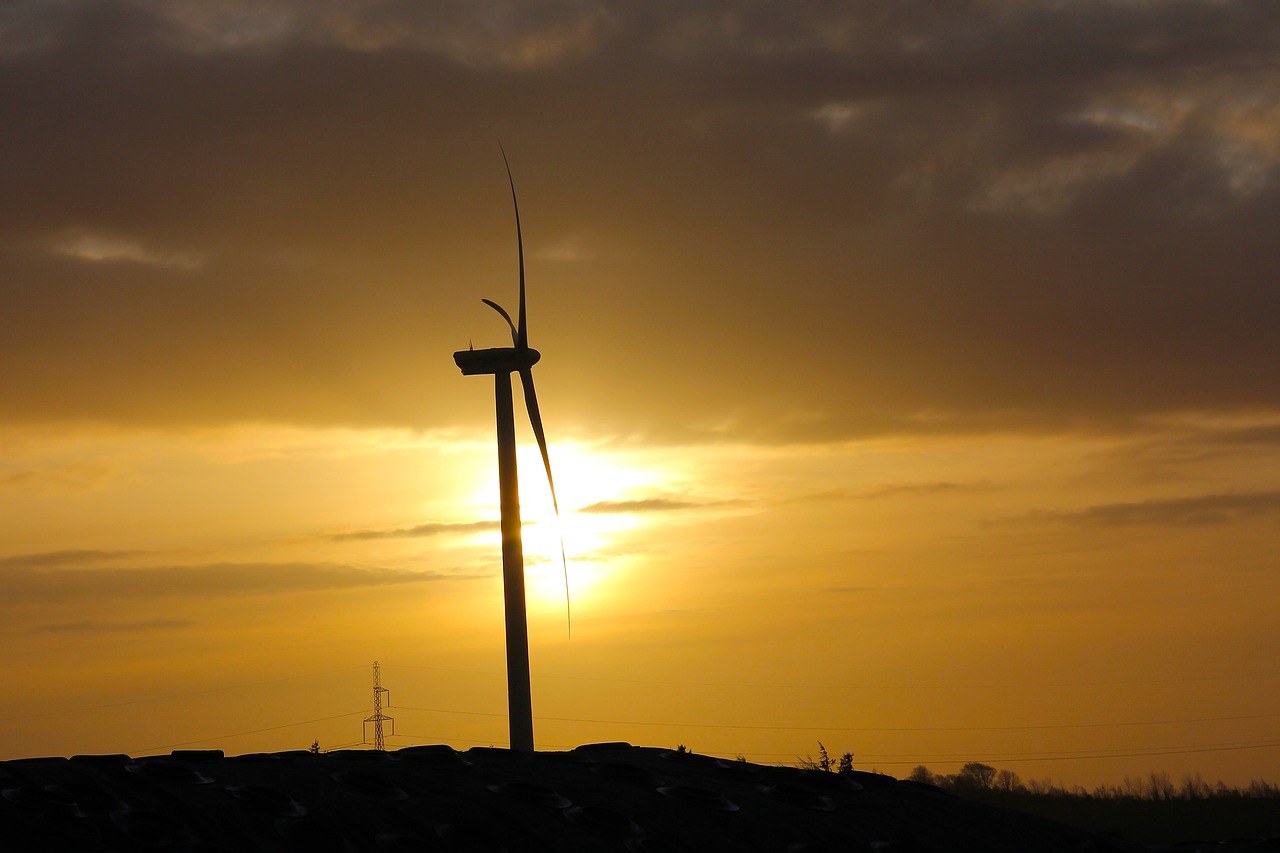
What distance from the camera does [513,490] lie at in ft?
210

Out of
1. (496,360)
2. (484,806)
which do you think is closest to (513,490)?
(496,360)

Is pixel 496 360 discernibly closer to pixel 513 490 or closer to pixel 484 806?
pixel 513 490

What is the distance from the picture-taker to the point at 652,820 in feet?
117

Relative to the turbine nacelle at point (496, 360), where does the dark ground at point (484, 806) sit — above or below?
below

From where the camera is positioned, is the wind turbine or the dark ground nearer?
the dark ground

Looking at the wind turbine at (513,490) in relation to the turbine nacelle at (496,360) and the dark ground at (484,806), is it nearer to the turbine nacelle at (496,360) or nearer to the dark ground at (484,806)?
the turbine nacelle at (496,360)

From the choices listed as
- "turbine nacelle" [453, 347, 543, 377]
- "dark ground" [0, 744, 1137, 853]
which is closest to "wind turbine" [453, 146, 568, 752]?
"turbine nacelle" [453, 347, 543, 377]

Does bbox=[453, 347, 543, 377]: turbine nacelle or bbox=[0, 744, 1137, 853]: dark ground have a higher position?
bbox=[453, 347, 543, 377]: turbine nacelle

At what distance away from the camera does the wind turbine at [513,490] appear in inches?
2368

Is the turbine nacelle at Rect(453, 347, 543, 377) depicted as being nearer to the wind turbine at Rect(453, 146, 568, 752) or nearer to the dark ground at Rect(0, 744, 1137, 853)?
the wind turbine at Rect(453, 146, 568, 752)

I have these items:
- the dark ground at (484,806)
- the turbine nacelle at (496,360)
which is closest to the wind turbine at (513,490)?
the turbine nacelle at (496,360)

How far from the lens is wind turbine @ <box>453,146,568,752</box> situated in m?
60.2

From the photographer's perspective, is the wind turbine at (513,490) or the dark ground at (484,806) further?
the wind turbine at (513,490)

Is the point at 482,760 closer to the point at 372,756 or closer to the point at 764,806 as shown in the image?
the point at 372,756
